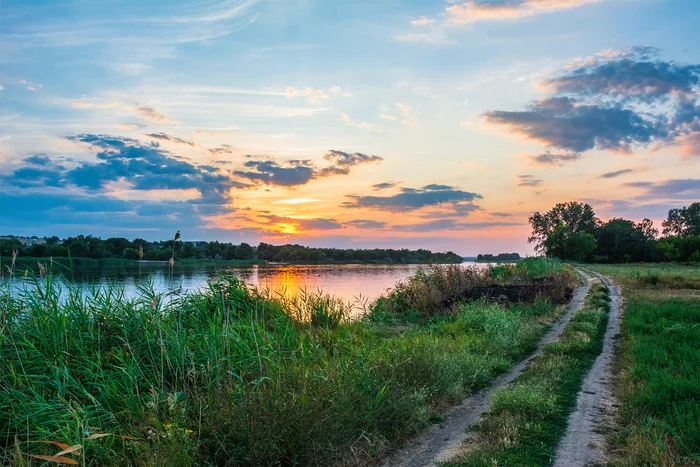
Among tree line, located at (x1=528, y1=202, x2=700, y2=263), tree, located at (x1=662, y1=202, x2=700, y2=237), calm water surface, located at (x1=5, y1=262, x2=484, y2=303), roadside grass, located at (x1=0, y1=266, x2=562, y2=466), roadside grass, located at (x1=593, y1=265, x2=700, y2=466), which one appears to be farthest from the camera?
tree, located at (x1=662, y1=202, x2=700, y2=237)

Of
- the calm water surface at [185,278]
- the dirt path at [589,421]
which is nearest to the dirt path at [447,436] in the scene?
the dirt path at [589,421]

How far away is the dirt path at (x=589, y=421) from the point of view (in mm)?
4918

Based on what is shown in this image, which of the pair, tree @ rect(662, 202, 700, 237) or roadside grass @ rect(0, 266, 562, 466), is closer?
roadside grass @ rect(0, 266, 562, 466)

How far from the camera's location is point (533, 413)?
6.07 meters

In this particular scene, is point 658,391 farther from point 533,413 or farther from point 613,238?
point 613,238

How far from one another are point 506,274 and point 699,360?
55.9 ft

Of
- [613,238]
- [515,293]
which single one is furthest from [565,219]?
[515,293]

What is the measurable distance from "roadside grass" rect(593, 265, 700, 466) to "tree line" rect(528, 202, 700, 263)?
58748 millimetres

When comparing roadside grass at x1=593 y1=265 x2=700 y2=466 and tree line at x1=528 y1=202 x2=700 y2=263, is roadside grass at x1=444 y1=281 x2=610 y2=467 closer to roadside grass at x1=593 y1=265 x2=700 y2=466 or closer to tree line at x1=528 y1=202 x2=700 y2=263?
roadside grass at x1=593 y1=265 x2=700 y2=466

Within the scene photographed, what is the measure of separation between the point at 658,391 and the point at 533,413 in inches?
76.4

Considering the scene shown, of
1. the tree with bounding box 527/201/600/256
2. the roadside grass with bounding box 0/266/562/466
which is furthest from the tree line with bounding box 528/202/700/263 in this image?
the roadside grass with bounding box 0/266/562/466

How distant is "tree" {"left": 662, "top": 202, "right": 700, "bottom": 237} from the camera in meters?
97.5

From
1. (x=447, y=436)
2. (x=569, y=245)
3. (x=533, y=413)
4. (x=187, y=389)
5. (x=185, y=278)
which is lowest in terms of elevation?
(x=447, y=436)

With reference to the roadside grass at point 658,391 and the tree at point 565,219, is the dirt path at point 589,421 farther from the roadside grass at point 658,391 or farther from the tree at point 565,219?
the tree at point 565,219
